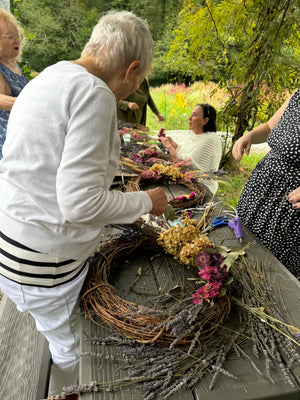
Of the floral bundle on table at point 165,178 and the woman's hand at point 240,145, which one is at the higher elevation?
the woman's hand at point 240,145

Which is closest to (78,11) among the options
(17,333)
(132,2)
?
(132,2)

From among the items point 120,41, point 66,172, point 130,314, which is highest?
point 120,41

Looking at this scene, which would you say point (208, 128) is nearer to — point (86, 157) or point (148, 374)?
point (86, 157)

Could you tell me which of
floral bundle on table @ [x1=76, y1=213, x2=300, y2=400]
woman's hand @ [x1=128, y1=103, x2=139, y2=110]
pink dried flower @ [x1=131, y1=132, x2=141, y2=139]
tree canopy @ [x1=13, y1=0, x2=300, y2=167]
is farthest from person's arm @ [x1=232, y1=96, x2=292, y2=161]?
woman's hand @ [x1=128, y1=103, x2=139, y2=110]

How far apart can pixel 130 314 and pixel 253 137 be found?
134 cm

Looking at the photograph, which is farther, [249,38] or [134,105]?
[134,105]

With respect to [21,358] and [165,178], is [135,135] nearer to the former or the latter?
[165,178]

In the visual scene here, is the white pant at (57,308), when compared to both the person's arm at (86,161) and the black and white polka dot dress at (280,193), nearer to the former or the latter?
the person's arm at (86,161)

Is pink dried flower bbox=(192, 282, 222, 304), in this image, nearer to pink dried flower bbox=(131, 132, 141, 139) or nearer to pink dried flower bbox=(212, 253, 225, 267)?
pink dried flower bbox=(212, 253, 225, 267)

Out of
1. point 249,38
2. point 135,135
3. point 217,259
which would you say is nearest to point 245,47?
point 249,38

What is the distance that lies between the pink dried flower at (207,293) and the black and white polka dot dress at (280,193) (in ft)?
2.14

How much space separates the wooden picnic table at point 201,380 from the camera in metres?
0.73

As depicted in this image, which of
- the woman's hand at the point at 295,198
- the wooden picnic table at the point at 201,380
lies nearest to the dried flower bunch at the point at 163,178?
the woman's hand at the point at 295,198

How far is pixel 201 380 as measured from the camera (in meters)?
0.76
